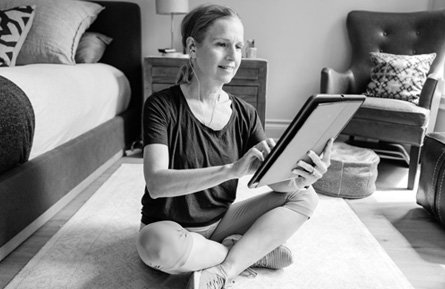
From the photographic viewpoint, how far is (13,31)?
2.43 metres

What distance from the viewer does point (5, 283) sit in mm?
1289

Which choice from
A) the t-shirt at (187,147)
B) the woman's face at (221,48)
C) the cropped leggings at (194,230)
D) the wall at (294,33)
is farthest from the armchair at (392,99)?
the woman's face at (221,48)

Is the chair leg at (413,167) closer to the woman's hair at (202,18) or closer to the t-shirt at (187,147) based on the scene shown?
the t-shirt at (187,147)

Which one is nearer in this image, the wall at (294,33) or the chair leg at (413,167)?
the chair leg at (413,167)

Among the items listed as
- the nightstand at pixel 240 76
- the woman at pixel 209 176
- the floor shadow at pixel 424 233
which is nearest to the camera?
the woman at pixel 209 176

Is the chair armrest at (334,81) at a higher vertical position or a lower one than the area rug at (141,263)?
higher

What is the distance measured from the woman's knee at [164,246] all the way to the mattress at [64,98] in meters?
0.79

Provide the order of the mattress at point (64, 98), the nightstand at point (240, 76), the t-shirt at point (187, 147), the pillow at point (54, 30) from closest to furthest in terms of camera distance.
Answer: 1. the t-shirt at point (187, 147)
2. the mattress at point (64, 98)
3. the pillow at point (54, 30)
4. the nightstand at point (240, 76)

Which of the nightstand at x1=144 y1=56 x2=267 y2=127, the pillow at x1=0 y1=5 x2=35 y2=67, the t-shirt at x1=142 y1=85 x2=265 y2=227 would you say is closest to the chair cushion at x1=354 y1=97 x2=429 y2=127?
the nightstand at x1=144 y1=56 x2=267 y2=127

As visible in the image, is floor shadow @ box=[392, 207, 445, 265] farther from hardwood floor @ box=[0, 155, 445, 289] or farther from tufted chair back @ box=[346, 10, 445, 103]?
tufted chair back @ box=[346, 10, 445, 103]

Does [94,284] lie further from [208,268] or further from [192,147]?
[192,147]

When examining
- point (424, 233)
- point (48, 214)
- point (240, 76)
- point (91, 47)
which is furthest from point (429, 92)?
point (91, 47)

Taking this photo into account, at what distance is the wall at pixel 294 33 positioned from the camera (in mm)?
3236

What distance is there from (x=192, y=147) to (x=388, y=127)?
1.61m
